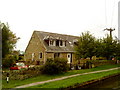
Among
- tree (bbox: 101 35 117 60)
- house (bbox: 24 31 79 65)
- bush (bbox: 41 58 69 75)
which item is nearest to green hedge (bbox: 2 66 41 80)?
bush (bbox: 41 58 69 75)

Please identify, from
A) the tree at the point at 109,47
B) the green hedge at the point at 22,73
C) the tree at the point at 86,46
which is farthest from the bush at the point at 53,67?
the tree at the point at 109,47

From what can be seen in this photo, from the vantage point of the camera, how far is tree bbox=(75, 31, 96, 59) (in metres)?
27.9

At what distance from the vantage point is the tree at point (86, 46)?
91.7ft

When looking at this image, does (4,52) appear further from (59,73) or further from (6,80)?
(59,73)

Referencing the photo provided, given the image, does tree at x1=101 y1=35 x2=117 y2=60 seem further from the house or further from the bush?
the bush

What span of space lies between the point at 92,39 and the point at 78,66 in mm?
5400

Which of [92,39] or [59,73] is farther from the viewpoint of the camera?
[92,39]

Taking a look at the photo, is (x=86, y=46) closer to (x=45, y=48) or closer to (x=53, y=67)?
(x=45, y=48)

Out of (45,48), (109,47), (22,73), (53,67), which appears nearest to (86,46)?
(109,47)

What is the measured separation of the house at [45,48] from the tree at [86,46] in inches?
228

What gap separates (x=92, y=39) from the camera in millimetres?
28875

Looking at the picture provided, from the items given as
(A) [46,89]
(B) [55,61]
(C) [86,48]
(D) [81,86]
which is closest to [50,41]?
(C) [86,48]

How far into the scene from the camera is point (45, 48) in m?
31.6

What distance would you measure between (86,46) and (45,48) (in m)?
8.01
